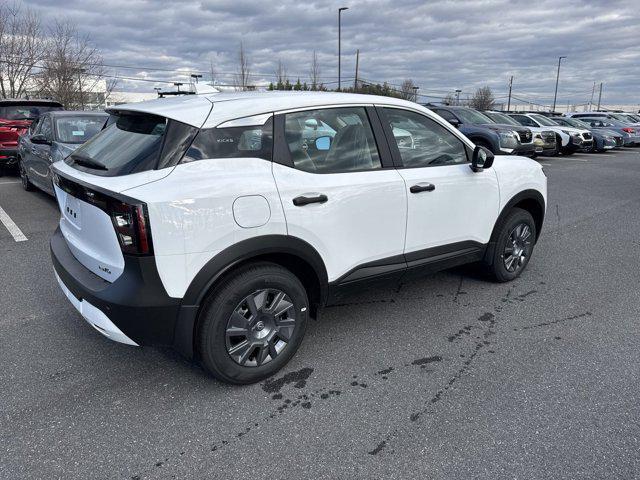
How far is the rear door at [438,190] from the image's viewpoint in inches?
138

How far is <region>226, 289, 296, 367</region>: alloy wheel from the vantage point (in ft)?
9.22

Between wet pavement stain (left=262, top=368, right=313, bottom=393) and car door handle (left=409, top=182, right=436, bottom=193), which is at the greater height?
car door handle (left=409, top=182, right=436, bottom=193)

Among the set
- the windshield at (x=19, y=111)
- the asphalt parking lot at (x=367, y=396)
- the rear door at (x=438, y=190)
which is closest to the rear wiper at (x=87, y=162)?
the asphalt parking lot at (x=367, y=396)

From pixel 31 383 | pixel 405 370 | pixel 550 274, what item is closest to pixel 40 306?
pixel 31 383

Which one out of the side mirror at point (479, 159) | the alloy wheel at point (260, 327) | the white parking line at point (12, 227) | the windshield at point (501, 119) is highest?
the windshield at point (501, 119)

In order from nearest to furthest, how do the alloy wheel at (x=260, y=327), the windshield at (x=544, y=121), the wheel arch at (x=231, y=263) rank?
the wheel arch at (x=231, y=263) → the alloy wheel at (x=260, y=327) → the windshield at (x=544, y=121)

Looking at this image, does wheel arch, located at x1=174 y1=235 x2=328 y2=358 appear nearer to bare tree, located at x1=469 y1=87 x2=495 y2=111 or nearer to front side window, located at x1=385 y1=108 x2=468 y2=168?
front side window, located at x1=385 y1=108 x2=468 y2=168

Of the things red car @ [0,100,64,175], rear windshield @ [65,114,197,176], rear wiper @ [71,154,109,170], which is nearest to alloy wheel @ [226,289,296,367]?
rear windshield @ [65,114,197,176]

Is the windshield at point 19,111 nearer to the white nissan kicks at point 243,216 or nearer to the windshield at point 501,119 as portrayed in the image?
the white nissan kicks at point 243,216

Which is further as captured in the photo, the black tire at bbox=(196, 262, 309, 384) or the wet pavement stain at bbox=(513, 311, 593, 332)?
the wet pavement stain at bbox=(513, 311, 593, 332)

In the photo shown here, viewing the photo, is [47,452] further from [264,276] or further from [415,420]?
[415,420]

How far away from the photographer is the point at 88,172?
2.88 meters

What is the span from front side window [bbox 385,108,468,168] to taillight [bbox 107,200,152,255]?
1892 millimetres

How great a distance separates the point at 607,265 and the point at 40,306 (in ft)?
18.4
